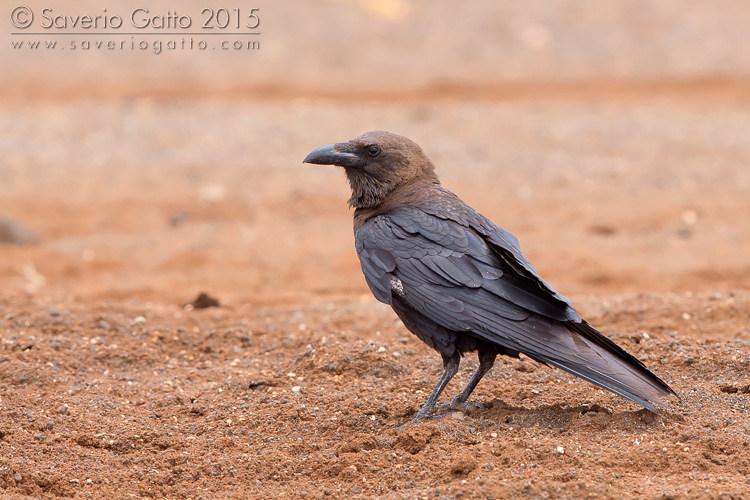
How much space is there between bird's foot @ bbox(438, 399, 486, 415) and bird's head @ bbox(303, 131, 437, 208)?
4.87 ft

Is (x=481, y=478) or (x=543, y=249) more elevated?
(x=543, y=249)

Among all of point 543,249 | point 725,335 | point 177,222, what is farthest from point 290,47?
point 725,335

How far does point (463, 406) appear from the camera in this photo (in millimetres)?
5289

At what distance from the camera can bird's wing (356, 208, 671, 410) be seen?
4.82 meters

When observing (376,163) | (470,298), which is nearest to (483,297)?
(470,298)

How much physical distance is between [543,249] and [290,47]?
1271 centimetres

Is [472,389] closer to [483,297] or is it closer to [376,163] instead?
[483,297]

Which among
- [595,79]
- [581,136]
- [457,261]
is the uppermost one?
[595,79]

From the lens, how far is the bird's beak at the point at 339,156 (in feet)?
19.7

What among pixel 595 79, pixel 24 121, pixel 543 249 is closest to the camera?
pixel 543 249

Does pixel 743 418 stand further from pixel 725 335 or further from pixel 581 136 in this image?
pixel 581 136

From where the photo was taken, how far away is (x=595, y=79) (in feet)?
67.2

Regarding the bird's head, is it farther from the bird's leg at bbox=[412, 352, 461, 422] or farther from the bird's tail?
the bird's tail

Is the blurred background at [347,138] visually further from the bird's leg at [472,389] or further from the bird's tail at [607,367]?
the bird's tail at [607,367]
